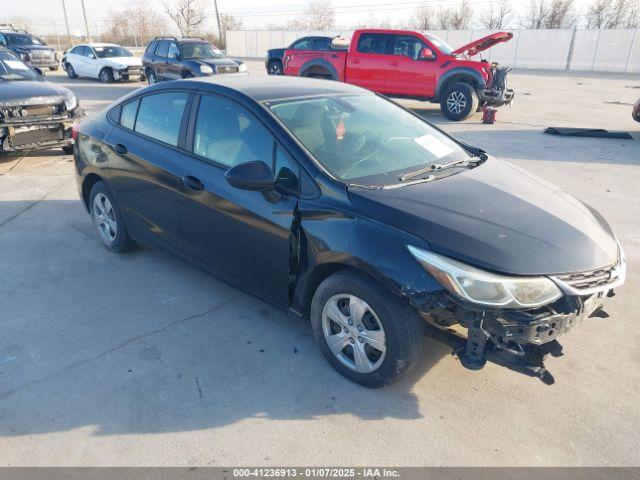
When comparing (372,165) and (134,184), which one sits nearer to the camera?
(372,165)

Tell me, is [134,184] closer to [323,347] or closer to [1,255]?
[1,255]

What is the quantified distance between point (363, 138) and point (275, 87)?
31.9 inches

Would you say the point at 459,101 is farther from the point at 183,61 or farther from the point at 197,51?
the point at 197,51

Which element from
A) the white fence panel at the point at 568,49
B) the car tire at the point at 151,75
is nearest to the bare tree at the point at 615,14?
the white fence panel at the point at 568,49

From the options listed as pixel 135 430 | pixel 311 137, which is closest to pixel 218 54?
pixel 311 137

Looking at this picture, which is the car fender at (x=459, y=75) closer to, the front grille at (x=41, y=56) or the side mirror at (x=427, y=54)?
the side mirror at (x=427, y=54)

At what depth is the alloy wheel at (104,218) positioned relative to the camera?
4727 mm

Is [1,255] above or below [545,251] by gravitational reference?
below

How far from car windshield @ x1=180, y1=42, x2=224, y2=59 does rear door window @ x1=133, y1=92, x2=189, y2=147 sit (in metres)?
13.3

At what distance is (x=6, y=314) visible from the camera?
12.3 feet

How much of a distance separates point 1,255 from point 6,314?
52.1 inches

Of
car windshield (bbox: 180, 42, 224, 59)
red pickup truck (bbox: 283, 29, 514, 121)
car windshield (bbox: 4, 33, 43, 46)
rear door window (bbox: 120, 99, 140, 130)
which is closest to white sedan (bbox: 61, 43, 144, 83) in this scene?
car windshield (bbox: 4, 33, 43, 46)

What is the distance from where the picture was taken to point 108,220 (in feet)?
15.7

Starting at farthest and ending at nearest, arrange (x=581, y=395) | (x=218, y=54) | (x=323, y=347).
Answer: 1. (x=218, y=54)
2. (x=323, y=347)
3. (x=581, y=395)
